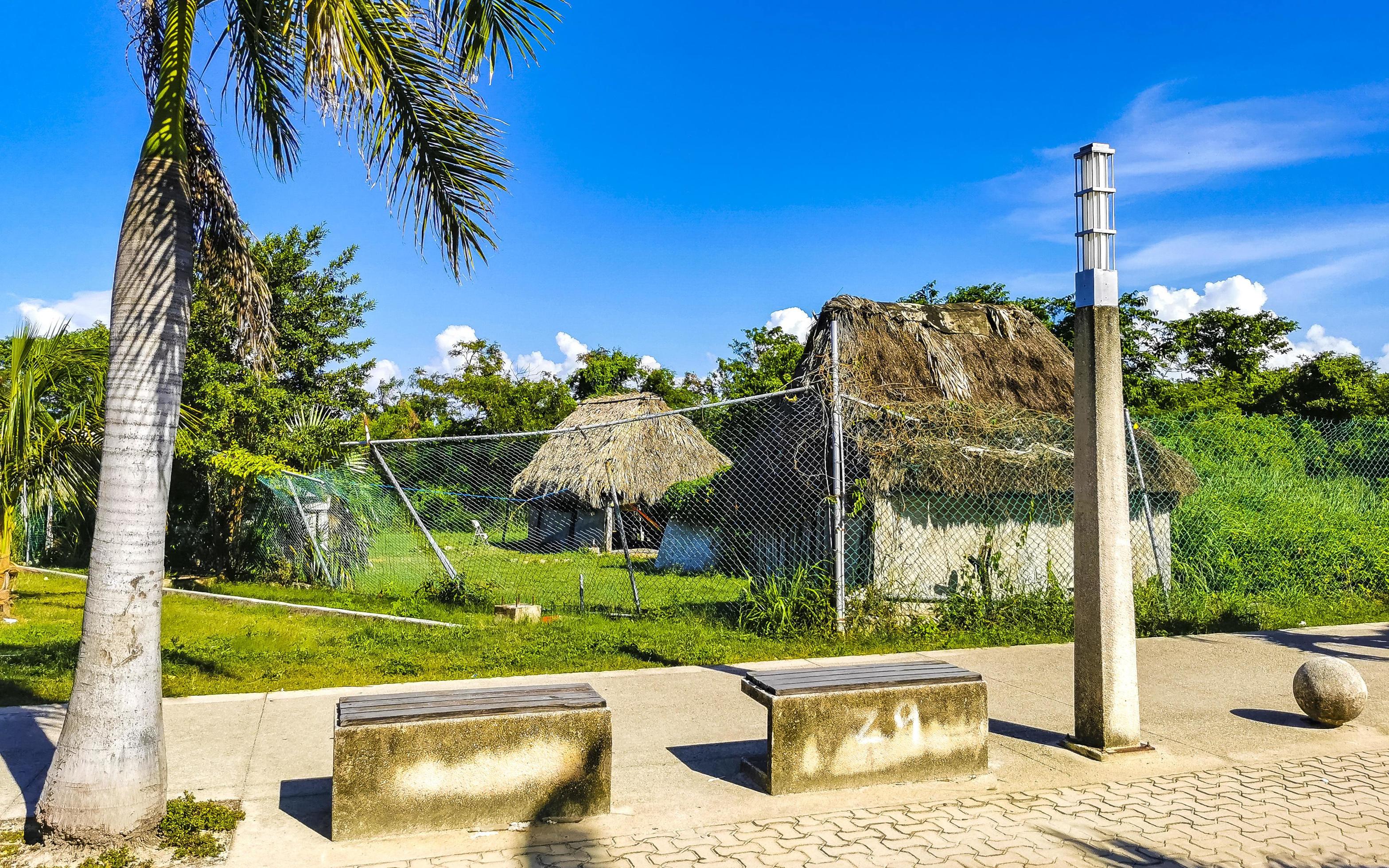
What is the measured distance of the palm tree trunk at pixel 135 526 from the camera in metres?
4.00

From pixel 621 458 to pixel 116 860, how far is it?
19.6 metres

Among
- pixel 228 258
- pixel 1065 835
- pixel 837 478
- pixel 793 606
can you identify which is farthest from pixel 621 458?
pixel 1065 835

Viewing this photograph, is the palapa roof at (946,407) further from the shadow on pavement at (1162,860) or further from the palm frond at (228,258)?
the palm frond at (228,258)

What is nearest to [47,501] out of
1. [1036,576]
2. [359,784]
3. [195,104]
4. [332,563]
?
[332,563]

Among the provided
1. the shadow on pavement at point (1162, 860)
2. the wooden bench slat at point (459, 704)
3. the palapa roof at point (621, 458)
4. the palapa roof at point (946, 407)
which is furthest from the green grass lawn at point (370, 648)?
the palapa roof at point (621, 458)

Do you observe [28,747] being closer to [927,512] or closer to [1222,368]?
[927,512]

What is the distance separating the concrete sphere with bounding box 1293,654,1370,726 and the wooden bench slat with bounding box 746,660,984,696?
103 inches

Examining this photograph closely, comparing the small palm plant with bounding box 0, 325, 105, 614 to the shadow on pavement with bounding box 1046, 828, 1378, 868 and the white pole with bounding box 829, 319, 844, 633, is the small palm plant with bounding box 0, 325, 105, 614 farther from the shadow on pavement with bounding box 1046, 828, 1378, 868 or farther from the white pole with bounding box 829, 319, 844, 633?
the shadow on pavement with bounding box 1046, 828, 1378, 868

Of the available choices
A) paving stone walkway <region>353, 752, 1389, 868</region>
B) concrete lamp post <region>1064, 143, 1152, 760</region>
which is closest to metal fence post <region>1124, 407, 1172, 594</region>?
concrete lamp post <region>1064, 143, 1152, 760</region>

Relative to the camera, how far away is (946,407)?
9.62 m

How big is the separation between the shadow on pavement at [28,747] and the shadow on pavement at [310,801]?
1.09 metres

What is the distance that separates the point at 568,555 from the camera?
19.0 m

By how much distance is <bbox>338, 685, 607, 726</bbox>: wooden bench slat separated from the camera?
4.32m

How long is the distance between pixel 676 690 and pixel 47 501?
30.4 feet
